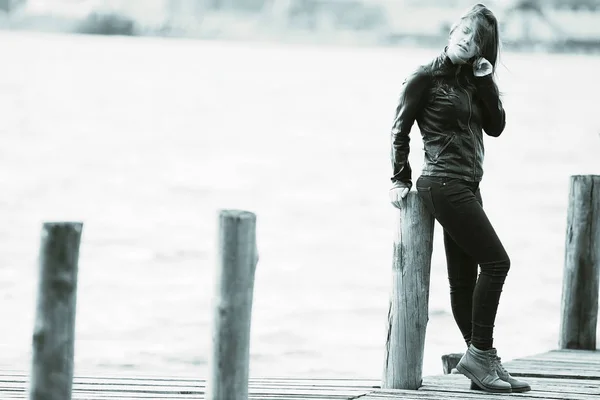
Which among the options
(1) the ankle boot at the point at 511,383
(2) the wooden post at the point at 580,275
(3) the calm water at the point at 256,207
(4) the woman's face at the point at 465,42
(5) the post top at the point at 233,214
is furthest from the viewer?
(3) the calm water at the point at 256,207

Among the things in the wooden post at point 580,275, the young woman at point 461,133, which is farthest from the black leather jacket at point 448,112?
the wooden post at point 580,275

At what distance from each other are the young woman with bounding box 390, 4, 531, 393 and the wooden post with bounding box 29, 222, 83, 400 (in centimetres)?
163

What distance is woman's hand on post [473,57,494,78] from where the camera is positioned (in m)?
4.42

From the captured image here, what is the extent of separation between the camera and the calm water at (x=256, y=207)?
54.3 ft

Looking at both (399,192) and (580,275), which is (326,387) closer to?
(399,192)

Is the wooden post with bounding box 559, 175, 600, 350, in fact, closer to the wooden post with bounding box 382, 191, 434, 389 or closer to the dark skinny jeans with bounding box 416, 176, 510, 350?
the dark skinny jeans with bounding box 416, 176, 510, 350

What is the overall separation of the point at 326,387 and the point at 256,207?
3059 centimetres

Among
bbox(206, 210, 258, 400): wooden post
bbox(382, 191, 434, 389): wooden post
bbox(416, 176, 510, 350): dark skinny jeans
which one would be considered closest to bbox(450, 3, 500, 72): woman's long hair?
bbox(416, 176, 510, 350): dark skinny jeans

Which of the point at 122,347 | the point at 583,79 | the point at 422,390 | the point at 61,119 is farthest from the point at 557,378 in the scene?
the point at 583,79

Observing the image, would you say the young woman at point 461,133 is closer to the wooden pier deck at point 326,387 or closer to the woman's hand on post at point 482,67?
the woman's hand on post at point 482,67

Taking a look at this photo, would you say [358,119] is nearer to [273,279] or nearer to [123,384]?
[273,279]

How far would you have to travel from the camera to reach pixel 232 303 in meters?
3.62

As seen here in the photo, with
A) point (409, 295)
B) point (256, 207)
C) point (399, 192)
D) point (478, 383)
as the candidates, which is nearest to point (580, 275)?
point (478, 383)

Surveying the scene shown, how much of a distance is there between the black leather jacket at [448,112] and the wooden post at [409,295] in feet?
0.77
